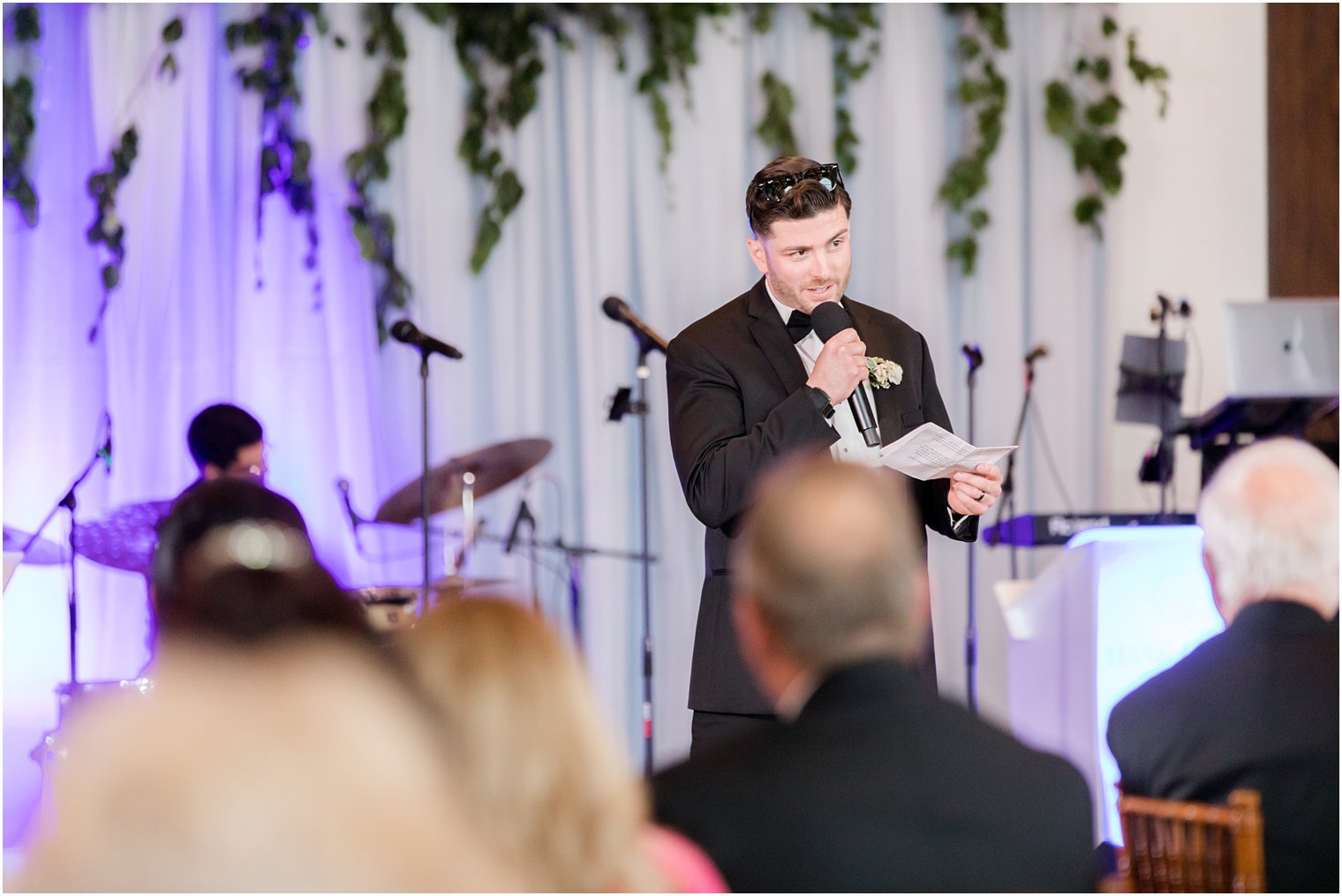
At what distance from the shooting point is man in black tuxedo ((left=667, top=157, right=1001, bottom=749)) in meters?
2.38

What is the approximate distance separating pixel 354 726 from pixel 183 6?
4.82 meters

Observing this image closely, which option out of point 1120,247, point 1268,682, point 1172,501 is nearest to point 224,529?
point 1268,682

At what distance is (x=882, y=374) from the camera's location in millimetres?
2570

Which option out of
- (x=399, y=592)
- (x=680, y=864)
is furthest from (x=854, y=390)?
(x=399, y=592)

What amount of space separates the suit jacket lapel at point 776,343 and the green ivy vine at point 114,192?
3.15 metres

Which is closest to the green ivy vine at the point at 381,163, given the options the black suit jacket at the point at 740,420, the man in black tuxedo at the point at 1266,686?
the black suit jacket at the point at 740,420

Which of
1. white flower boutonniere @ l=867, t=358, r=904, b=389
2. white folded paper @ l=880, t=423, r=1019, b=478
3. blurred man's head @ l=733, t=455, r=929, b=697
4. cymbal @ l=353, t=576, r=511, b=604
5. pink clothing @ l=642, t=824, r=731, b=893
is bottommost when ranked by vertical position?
cymbal @ l=353, t=576, r=511, b=604

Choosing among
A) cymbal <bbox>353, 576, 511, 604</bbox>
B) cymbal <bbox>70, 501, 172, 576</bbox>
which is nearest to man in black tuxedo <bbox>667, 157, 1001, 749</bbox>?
cymbal <bbox>353, 576, 511, 604</bbox>

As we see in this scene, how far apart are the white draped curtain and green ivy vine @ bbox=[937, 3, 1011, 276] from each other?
0.30ft

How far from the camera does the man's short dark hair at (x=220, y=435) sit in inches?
153

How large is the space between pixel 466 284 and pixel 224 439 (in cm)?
152

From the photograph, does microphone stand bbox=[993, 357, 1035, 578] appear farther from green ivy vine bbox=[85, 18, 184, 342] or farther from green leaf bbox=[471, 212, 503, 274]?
green ivy vine bbox=[85, 18, 184, 342]

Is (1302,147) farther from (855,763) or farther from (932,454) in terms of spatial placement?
(855,763)

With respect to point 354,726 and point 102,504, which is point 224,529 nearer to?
point 354,726
